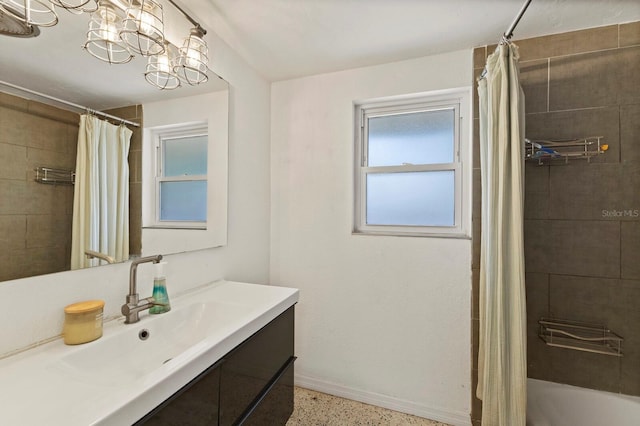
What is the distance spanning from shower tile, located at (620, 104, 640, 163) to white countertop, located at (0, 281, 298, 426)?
188 cm

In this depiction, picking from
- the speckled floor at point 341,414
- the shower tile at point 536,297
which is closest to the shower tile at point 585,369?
the shower tile at point 536,297

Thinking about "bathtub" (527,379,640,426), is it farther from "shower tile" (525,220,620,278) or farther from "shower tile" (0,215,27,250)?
"shower tile" (0,215,27,250)

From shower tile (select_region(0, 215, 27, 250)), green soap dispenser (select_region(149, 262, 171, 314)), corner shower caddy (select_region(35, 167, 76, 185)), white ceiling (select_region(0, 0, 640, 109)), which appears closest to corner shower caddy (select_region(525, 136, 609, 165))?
white ceiling (select_region(0, 0, 640, 109))

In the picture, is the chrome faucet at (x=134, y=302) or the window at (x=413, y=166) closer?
the chrome faucet at (x=134, y=302)

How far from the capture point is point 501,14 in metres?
1.33

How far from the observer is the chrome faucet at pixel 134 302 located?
97 centimetres

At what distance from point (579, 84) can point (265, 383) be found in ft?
7.13

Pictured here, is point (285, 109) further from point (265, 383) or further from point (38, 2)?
point (265, 383)

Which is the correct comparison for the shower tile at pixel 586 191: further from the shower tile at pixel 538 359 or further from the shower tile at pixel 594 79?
the shower tile at pixel 538 359

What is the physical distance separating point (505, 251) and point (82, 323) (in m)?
1.66

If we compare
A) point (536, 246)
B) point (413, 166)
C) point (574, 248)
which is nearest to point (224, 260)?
point (413, 166)

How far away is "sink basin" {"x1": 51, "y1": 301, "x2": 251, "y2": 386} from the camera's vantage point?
0.78 meters

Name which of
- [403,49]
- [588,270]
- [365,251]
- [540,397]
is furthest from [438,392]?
[403,49]

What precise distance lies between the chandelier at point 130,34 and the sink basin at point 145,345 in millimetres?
974
